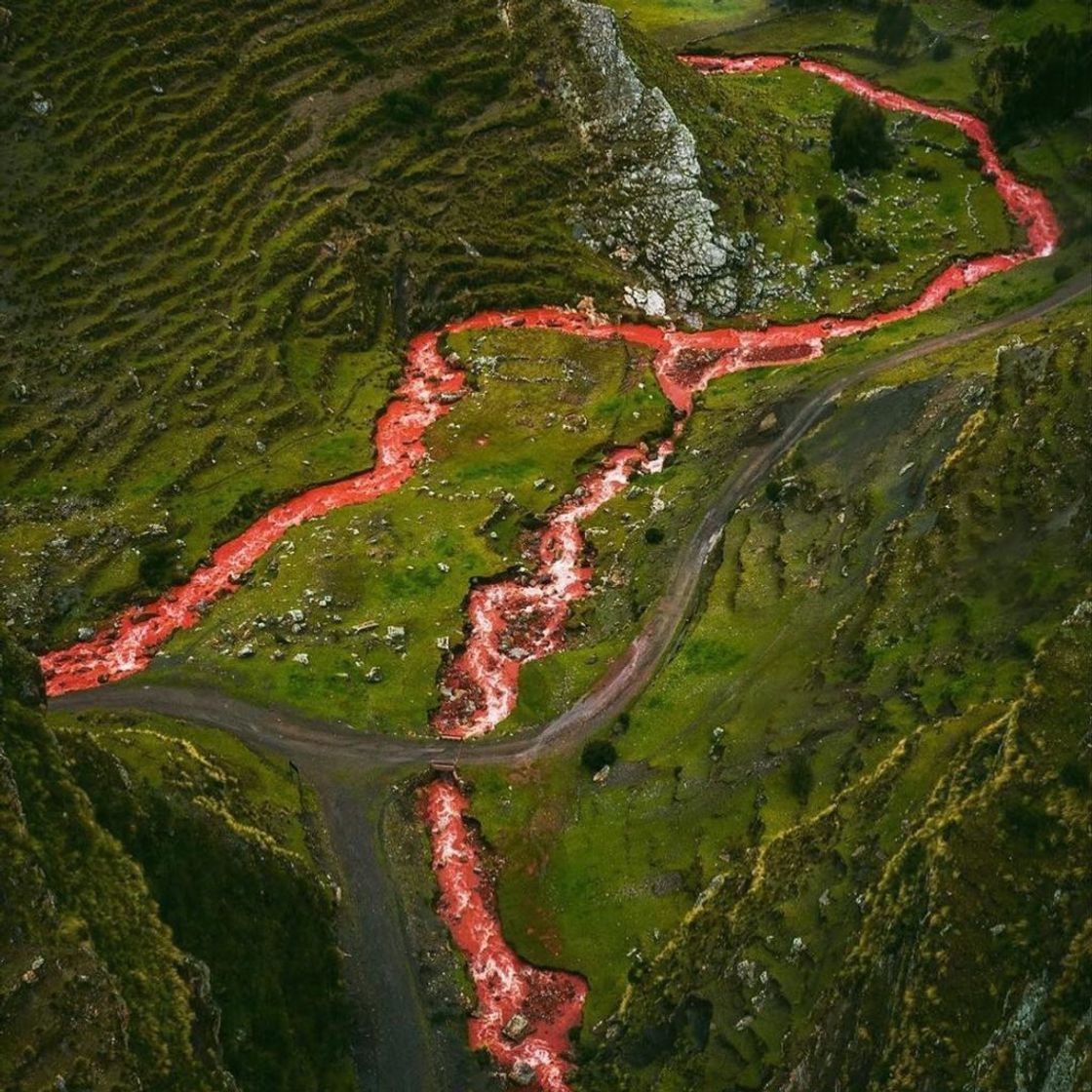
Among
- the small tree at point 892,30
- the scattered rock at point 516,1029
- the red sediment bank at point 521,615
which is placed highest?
the small tree at point 892,30

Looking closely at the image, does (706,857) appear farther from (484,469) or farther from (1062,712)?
(484,469)

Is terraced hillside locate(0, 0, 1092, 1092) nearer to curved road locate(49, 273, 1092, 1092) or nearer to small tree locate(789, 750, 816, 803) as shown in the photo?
curved road locate(49, 273, 1092, 1092)

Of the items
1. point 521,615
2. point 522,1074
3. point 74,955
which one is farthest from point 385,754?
point 74,955

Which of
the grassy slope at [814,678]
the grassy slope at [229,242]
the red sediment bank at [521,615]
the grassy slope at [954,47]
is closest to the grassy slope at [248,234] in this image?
the grassy slope at [229,242]

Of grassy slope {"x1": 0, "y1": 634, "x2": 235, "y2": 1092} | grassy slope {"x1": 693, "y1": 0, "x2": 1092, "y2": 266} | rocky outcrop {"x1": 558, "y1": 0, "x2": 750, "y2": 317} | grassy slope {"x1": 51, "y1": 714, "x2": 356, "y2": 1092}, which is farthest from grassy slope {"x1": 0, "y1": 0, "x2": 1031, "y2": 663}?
grassy slope {"x1": 0, "y1": 634, "x2": 235, "y2": 1092}

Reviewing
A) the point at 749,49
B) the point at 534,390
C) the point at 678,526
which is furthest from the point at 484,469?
the point at 749,49

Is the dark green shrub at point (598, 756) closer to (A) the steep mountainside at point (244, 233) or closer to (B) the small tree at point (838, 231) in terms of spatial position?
(A) the steep mountainside at point (244, 233)
